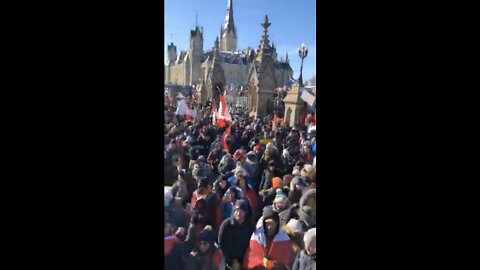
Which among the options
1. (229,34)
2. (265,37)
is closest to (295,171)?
(265,37)

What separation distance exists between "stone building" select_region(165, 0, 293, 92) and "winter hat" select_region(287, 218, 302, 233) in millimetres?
1092

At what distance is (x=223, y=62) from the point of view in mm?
3395

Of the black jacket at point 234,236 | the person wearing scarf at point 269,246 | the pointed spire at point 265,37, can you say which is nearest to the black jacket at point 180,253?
the black jacket at point 234,236

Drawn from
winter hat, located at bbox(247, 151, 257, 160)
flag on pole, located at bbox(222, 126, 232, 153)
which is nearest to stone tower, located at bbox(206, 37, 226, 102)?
flag on pole, located at bbox(222, 126, 232, 153)

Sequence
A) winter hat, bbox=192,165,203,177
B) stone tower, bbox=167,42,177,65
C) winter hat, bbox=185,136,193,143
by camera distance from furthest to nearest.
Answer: winter hat, bbox=185,136,193,143 → winter hat, bbox=192,165,203,177 → stone tower, bbox=167,42,177,65

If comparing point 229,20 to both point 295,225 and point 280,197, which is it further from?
point 295,225

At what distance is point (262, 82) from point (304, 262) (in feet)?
4.67

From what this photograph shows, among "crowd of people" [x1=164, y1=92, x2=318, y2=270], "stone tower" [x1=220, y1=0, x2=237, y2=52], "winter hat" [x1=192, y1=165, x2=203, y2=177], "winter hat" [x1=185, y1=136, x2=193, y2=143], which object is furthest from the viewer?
"winter hat" [x1=185, y1=136, x2=193, y2=143]

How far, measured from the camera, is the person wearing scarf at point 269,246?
126 inches

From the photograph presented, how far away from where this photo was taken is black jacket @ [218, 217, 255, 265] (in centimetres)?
323

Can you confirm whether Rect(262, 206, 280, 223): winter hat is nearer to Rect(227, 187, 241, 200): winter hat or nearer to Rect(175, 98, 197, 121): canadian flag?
Rect(227, 187, 241, 200): winter hat
